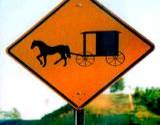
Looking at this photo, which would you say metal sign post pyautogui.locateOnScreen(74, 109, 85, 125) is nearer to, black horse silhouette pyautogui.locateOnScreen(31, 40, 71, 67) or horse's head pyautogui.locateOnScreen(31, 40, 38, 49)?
black horse silhouette pyautogui.locateOnScreen(31, 40, 71, 67)

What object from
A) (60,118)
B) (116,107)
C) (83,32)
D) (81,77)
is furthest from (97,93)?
(116,107)

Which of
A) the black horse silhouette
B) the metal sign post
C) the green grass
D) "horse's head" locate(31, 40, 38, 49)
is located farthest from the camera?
the green grass

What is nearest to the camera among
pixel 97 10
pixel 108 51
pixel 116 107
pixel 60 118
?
pixel 108 51

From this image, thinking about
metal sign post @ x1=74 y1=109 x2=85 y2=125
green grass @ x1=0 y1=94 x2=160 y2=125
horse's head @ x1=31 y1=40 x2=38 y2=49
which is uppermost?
green grass @ x1=0 y1=94 x2=160 y2=125

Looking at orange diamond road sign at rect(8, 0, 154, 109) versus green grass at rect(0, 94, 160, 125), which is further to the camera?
green grass at rect(0, 94, 160, 125)

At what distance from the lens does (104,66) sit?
2.36 m

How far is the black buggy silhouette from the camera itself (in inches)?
91.7

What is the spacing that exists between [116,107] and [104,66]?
2183 centimetres

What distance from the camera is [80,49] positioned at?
240 centimetres

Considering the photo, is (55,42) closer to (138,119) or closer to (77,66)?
(77,66)

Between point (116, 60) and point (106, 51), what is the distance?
0.08m

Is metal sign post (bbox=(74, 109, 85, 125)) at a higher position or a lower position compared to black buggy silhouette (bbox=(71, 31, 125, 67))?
lower

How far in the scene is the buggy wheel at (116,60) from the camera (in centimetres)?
232

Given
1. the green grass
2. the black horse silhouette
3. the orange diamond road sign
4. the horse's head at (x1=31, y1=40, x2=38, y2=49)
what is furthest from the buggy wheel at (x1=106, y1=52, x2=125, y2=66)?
the green grass
